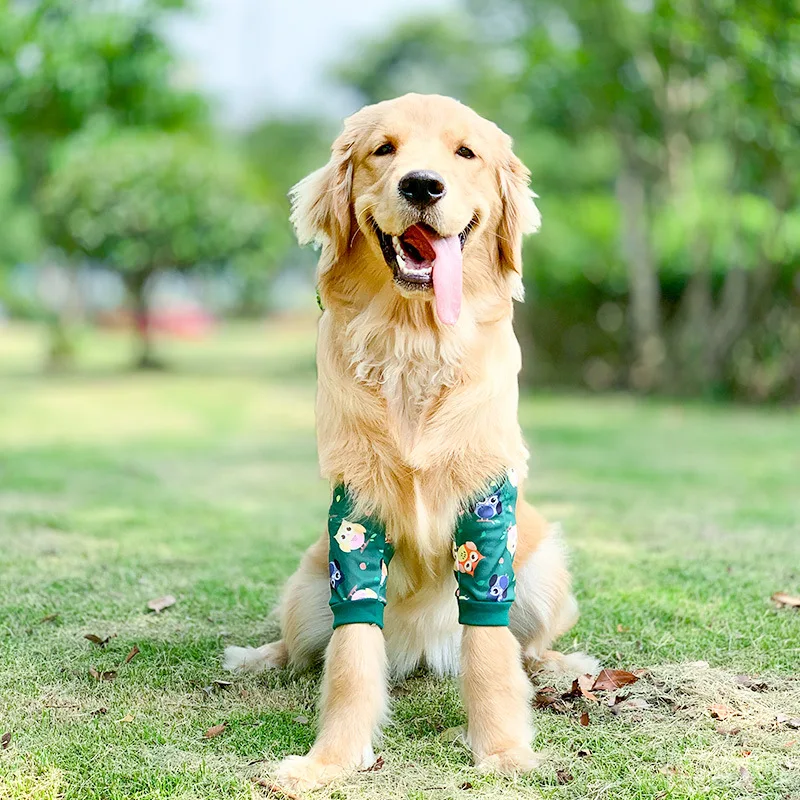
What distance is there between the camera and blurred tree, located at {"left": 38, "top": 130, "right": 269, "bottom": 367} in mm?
18547

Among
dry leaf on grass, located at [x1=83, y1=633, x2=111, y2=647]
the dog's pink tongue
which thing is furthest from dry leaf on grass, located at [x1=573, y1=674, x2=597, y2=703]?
dry leaf on grass, located at [x1=83, y1=633, x2=111, y2=647]

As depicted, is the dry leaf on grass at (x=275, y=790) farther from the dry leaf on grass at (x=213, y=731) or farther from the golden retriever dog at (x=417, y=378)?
the dry leaf on grass at (x=213, y=731)

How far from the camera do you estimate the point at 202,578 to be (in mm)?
4547

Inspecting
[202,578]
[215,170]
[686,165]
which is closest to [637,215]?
[686,165]

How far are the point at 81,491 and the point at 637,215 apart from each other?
9.30m

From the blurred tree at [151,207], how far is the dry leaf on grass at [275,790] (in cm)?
1721

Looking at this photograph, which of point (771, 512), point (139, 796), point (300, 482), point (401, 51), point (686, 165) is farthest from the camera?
point (401, 51)

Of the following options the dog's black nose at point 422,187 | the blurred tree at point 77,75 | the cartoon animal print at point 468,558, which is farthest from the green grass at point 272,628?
the blurred tree at point 77,75

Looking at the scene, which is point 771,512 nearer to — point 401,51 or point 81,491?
point 81,491

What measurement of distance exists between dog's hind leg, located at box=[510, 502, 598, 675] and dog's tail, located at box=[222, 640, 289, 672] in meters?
0.80

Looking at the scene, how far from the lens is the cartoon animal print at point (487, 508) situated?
2.87 metres

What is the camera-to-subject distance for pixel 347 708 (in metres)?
2.78

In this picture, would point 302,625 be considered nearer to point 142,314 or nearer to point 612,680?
point 612,680

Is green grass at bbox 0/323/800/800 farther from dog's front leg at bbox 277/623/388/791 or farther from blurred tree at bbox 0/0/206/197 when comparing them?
blurred tree at bbox 0/0/206/197
